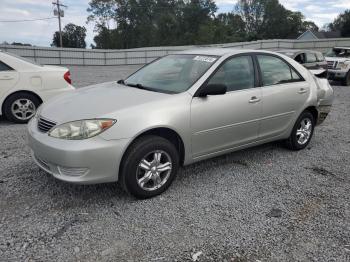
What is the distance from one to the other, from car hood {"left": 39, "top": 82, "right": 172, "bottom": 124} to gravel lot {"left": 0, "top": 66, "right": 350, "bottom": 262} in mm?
842

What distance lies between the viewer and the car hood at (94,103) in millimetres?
3453

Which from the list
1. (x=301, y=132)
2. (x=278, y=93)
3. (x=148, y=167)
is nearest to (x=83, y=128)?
(x=148, y=167)

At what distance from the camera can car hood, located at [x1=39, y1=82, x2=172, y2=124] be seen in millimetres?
3453

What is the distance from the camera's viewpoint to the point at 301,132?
5375mm

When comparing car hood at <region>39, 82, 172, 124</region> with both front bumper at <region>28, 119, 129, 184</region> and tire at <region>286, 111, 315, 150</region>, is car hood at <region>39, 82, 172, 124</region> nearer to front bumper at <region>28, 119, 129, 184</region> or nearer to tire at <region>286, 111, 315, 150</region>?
front bumper at <region>28, 119, 129, 184</region>

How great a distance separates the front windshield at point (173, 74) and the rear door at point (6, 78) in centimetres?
292

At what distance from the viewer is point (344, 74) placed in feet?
46.8

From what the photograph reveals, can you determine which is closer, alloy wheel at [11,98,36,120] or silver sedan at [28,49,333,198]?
silver sedan at [28,49,333,198]

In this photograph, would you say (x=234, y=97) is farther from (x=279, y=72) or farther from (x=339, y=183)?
(x=339, y=183)

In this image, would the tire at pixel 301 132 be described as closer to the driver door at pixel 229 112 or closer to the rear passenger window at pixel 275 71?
the rear passenger window at pixel 275 71

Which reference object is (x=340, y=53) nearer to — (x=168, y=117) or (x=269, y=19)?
(x=168, y=117)

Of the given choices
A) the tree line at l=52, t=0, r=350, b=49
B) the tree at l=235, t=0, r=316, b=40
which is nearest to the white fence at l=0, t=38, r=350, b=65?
the tree line at l=52, t=0, r=350, b=49

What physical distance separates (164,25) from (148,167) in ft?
216

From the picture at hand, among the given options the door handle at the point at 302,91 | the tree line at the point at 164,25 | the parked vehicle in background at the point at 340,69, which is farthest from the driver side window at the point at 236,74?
the tree line at the point at 164,25
